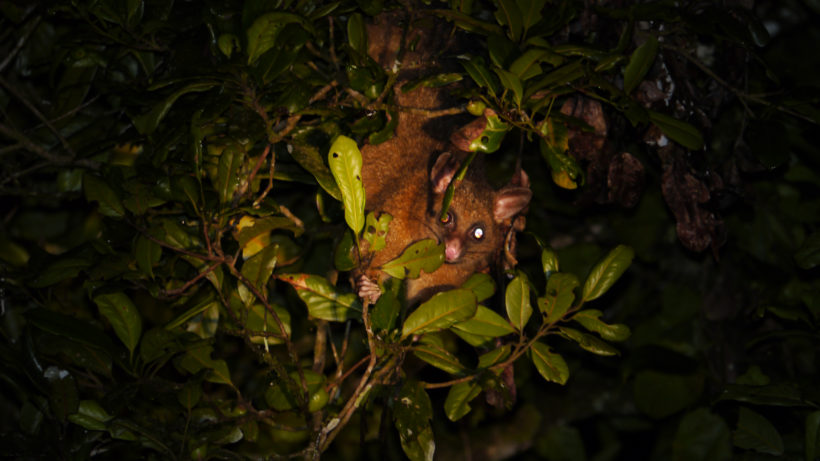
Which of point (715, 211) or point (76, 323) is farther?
point (715, 211)

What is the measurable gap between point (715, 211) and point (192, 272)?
1.65 m

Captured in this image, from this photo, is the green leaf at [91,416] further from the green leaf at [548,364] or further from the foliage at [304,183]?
the green leaf at [548,364]

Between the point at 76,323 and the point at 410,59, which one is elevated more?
the point at 410,59

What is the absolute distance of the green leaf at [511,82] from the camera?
1491mm

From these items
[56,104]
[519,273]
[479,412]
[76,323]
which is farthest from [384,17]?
[479,412]

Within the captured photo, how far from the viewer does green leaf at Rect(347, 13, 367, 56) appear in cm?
166

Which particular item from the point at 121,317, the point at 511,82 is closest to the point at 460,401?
the point at 511,82

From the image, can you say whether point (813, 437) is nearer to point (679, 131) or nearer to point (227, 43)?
point (679, 131)

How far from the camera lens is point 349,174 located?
4.56 feet

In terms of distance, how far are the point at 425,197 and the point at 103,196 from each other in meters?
0.94

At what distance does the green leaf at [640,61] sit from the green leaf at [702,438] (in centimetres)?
180

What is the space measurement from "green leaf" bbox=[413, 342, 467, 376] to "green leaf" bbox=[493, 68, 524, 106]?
2.19 ft

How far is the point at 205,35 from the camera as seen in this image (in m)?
1.84

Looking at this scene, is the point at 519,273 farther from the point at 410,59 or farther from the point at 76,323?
the point at 76,323
